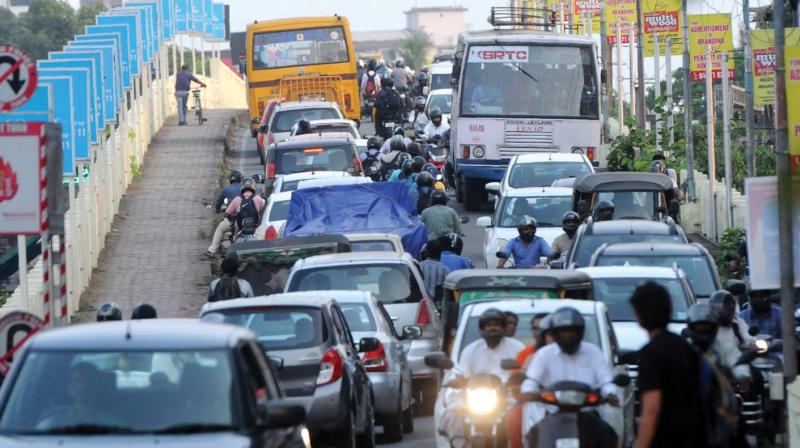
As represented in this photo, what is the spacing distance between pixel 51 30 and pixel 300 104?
67.9 m

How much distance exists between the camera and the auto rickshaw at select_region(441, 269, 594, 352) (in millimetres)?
16156

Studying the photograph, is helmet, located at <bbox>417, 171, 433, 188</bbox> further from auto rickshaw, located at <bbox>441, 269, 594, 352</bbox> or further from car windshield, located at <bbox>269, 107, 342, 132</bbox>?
car windshield, located at <bbox>269, 107, 342, 132</bbox>

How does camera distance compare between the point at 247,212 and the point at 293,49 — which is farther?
the point at 293,49

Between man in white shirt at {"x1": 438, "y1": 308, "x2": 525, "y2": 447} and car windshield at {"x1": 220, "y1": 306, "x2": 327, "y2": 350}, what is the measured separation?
5.47 feet

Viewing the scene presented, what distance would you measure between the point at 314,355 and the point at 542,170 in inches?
659

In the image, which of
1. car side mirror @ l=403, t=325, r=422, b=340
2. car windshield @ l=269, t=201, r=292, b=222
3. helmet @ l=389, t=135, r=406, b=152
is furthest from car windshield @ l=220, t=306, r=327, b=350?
helmet @ l=389, t=135, r=406, b=152

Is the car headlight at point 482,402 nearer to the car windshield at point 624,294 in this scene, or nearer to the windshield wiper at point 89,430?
the windshield wiper at point 89,430

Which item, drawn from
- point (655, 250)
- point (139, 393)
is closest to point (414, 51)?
point (655, 250)

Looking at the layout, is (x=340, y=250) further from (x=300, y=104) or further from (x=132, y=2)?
(x=132, y=2)

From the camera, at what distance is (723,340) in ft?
46.8

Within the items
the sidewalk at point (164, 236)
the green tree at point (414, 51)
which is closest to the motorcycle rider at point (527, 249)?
the sidewalk at point (164, 236)

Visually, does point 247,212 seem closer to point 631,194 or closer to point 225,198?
point 225,198

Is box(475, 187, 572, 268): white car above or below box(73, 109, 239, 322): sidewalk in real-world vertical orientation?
above

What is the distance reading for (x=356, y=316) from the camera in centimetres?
1656
